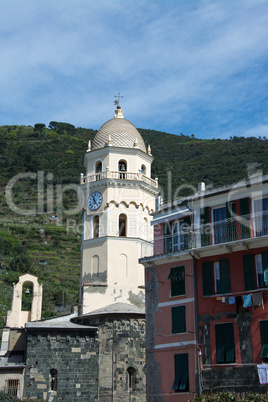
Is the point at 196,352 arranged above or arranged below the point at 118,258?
below

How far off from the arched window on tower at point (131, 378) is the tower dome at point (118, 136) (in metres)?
17.0

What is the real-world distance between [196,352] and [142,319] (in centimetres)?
1357

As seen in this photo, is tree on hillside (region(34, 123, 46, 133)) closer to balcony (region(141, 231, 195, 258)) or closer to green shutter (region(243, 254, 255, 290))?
balcony (region(141, 231, 195, 258))

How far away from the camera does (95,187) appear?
147 ft

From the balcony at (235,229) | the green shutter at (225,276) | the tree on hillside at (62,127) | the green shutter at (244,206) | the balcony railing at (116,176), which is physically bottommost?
the green shutter at (225,276)

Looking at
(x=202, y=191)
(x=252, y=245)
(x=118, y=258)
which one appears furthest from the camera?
(x=118, y=258)

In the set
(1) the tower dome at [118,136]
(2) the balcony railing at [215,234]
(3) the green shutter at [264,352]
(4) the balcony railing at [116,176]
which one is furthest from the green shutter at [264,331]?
(1) the tower dome at [118,136]

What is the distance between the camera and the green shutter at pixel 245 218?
26.2 m

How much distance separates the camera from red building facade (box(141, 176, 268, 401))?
976 inches

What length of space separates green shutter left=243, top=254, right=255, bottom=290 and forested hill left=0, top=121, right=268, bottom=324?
176 ft

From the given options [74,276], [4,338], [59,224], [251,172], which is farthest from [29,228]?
[251,172]

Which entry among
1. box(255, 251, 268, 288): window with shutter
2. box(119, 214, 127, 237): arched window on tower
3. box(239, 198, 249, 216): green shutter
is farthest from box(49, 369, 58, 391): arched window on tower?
box(239, 198, 249, 216): green shutter

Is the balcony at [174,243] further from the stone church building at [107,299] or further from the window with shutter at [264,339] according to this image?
the stone church building at [107,299]

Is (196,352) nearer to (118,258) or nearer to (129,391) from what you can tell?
(129,391)
